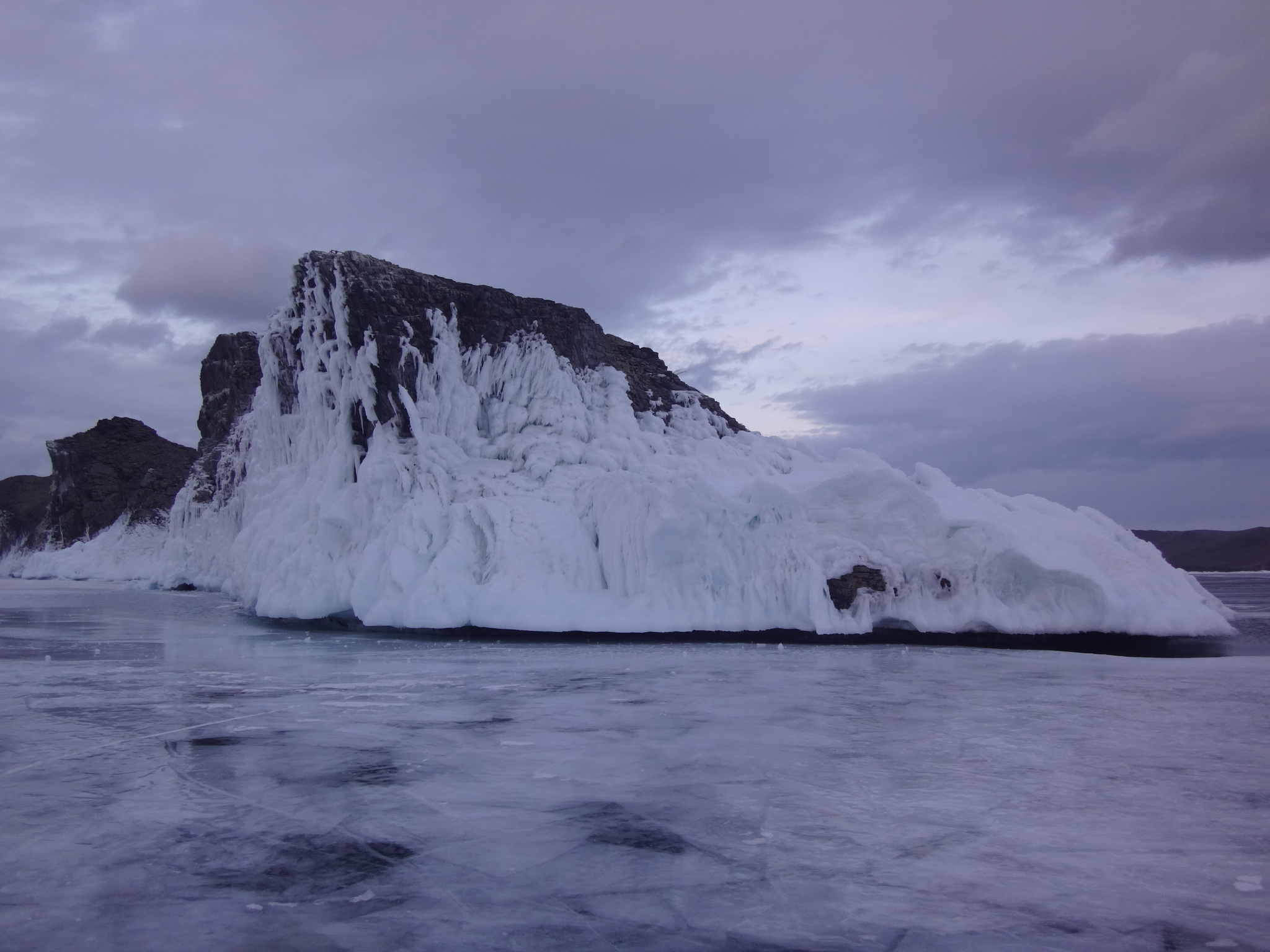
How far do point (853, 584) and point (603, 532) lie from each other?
4284mm

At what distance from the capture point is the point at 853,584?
14.8m

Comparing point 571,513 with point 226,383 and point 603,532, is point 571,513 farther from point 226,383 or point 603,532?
point 226,383

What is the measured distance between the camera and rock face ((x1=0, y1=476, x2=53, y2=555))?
236ft

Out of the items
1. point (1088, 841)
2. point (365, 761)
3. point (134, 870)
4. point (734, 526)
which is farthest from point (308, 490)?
point (1088, 841)

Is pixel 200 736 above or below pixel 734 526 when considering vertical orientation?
below

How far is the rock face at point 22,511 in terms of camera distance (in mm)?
72062

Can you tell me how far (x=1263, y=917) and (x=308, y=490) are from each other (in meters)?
17.4

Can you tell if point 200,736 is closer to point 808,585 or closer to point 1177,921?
point 1177,921

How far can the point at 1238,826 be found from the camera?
468 centimetres

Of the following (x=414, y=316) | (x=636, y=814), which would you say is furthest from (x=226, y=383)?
(x=636, y=814)

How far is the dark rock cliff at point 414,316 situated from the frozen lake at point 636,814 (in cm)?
864

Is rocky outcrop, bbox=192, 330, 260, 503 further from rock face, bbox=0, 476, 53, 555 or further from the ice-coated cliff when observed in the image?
rock face, bbox=0, 476, 53, 555

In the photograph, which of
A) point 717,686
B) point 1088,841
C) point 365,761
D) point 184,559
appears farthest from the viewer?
point 184,559

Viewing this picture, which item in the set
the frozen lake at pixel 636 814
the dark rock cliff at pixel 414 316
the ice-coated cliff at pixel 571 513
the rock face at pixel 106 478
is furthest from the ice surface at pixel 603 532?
the rock face at pixel 106 478
